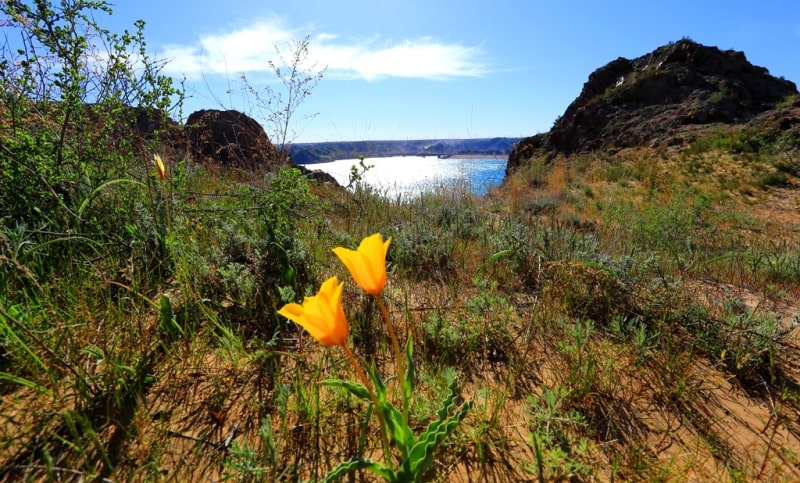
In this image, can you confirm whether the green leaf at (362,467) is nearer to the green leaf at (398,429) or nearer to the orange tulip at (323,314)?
the green leaf at (398,429)

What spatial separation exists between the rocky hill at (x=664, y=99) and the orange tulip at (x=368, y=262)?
659 inches

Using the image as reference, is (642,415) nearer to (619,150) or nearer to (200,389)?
(200,389)

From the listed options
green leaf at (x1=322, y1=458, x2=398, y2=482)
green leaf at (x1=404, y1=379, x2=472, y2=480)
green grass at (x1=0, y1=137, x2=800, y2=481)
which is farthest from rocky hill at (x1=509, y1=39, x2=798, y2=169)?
green leaf at (x1=322, y1=458, x2=398, y2=482)

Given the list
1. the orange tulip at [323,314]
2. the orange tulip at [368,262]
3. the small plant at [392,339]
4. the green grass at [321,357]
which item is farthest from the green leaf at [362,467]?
the orange tulip at [368,262]

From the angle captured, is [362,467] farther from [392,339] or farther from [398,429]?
[392,339]

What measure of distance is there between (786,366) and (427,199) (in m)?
3.98

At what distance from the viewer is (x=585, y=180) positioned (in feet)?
39.7

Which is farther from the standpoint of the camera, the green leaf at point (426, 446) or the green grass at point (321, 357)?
the green grass at point (321, 357)

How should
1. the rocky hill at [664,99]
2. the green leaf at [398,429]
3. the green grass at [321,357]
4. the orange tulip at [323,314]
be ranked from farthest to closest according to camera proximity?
the rocky hill at [664,99] < the green grass at [321,357] < the green leaf at [398,429] < the orange tulip at [323,314]

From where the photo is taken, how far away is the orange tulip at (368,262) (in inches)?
39.8

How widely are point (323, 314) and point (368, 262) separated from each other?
20 centimetres

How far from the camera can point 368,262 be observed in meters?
1.03

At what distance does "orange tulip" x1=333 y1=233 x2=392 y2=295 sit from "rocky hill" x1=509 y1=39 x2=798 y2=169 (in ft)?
54.9

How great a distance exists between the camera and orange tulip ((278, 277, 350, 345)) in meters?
0.92
